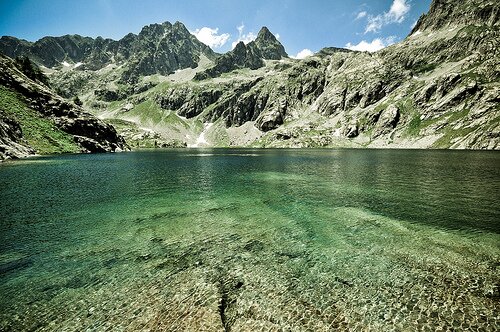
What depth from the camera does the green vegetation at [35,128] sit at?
12394cm

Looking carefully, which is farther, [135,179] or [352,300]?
[135,179]

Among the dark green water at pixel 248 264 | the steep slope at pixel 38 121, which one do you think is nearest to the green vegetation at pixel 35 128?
the steep slope at pixel 38 121

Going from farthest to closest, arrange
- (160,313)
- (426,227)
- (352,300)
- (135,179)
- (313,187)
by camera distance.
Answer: (135,179) < (313,187) < (426,227) < (352,300) < (160,313)

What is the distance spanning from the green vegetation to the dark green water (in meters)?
106

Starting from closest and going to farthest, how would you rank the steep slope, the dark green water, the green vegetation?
1. the dark green water
2. the steep slope
3. the green vegetation

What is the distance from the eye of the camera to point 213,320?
1423 cm

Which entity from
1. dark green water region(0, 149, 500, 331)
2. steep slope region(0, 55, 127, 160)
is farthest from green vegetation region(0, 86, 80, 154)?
dark green water region(0, 149, 500, 331)

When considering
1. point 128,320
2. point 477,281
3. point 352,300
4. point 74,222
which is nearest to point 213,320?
point 128,320

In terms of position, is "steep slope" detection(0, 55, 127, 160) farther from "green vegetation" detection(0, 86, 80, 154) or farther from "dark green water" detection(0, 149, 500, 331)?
"dark green water" detection(0, 149, 500, 331)

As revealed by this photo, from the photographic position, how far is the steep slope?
112 m

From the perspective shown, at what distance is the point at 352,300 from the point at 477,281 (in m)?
8.76

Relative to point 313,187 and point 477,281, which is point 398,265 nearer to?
point 477,281

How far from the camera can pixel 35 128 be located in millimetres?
130250

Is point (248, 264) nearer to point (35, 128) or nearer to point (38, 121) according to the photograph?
point (35, 128)
